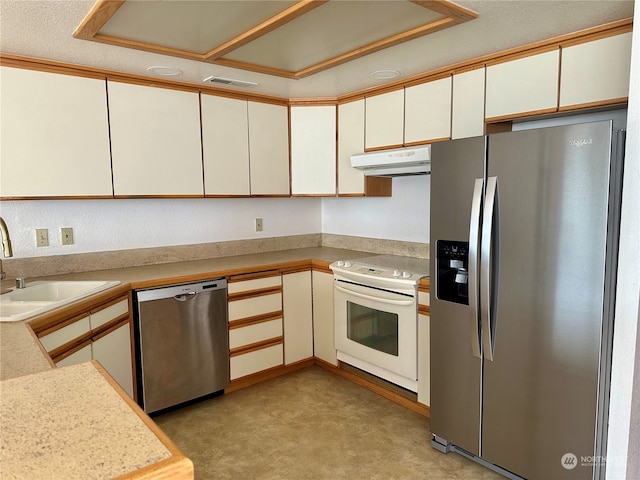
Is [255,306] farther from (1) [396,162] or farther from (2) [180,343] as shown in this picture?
(1) [396,162]

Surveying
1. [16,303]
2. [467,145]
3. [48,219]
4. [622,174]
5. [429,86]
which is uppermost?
[429,86]

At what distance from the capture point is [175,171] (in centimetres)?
297

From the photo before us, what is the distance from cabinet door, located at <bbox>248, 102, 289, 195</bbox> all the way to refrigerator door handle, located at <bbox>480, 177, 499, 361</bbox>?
190 centimetres

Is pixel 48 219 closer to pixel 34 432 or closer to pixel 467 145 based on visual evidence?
pixel 34 432

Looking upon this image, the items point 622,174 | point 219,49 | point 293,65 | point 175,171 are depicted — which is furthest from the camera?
point 175,171

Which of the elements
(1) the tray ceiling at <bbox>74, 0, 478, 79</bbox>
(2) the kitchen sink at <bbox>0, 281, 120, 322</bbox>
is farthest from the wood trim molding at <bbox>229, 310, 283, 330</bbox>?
(1) the tray ceiling at <bbox>74, 0, 478, 79</bbox>

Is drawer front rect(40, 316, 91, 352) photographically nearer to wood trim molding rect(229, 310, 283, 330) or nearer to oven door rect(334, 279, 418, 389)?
wood trim molding rect(229, 310, 283, 330)

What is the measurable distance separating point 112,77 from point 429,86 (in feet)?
6.53

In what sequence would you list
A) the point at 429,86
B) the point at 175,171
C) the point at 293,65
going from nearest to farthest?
the point at 293,65 < the point at 429,86 < the point at 175,171

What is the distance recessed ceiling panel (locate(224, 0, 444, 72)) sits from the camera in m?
1.84

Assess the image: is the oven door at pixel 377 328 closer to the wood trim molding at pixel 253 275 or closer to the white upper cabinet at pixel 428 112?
the wood trim molding at pixel 253 275

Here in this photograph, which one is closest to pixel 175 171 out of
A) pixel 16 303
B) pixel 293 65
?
pixel 293 65

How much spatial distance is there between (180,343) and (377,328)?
50.6 inches

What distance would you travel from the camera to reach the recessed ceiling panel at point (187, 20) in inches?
69.6
